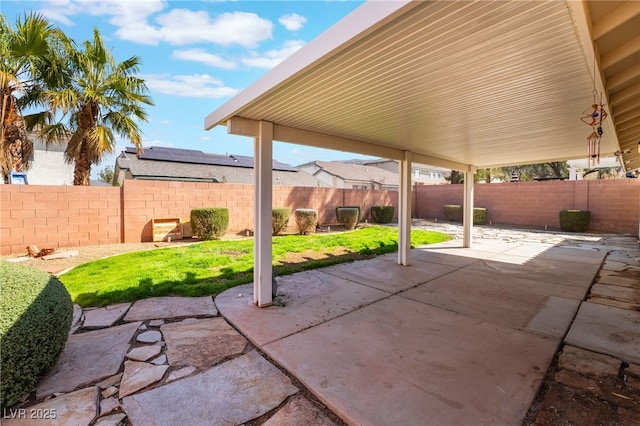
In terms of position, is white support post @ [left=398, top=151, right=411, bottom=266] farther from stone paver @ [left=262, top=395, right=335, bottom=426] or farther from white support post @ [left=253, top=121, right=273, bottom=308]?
stone paver @ [left=262, top=395, right=335, bottom=426]

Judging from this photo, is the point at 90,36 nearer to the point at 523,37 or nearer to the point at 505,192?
the point at 523,37

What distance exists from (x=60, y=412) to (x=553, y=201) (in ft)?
55.5

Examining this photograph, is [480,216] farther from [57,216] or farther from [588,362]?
[57,216]

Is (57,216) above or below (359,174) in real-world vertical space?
below

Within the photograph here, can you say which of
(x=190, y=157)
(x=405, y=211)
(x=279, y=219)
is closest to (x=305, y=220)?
(x=279, y=219)

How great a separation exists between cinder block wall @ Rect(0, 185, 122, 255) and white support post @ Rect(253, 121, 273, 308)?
6221 millimetres

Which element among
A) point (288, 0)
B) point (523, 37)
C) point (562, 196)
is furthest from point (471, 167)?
point (562, 196)

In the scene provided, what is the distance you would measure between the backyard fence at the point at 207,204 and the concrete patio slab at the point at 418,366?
725 cm

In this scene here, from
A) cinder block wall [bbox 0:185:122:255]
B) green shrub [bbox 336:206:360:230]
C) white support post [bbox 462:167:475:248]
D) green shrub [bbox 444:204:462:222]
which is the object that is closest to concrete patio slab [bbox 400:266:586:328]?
white support post [bbox 462:167:475:248]

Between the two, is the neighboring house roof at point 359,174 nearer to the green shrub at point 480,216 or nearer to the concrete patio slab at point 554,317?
the green shrub at point 480,216

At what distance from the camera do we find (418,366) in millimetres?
2477

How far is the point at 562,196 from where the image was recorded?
512 inches

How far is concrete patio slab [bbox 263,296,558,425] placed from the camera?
6.44 ft

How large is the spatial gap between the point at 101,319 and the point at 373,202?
13507 millimetres
